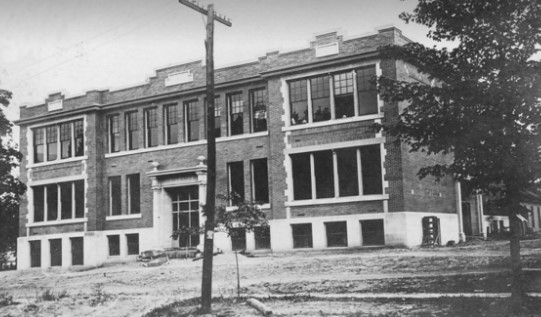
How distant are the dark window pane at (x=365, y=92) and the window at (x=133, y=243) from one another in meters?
13.8

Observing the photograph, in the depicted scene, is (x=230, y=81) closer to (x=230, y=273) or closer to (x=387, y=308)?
(x=230, y=273)

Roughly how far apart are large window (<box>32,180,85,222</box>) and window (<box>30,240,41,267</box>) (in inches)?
52.6

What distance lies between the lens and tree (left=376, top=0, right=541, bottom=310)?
11195mm

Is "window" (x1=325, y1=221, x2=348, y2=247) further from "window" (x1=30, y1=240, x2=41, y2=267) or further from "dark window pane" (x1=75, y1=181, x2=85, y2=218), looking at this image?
"window" (x1=30, y1=240, x2=41, y2=267)

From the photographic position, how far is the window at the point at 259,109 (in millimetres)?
28312

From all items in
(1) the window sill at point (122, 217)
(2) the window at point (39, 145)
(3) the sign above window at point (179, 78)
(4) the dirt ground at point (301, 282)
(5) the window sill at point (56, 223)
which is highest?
(3) the sign above window at point (179, 78)

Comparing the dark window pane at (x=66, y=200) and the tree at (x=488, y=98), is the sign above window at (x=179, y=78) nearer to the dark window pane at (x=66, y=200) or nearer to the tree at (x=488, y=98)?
the dark window pane at (x=66, y=200)

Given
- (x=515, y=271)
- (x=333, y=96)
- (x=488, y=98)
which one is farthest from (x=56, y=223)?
(x=488, y=98)

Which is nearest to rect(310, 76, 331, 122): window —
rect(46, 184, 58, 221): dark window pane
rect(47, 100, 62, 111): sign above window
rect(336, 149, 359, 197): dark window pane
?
rect(336, 149, 359, 197): dark window pane

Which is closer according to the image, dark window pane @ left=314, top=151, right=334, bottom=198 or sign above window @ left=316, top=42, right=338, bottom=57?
sign above window @ left=316, top=42, right=338, bottom=57

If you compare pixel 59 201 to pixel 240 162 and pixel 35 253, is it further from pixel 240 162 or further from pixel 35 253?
pixel 240 162

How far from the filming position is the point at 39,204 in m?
35.0

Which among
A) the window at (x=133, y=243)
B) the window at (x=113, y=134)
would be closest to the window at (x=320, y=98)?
the window at (x=133, y=243)

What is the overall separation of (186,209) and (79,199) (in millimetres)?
7112
